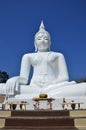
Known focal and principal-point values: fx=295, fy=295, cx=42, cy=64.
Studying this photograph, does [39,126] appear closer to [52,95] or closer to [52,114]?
[52,114]

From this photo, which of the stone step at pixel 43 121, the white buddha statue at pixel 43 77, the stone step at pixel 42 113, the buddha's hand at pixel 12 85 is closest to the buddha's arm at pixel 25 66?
the white buddha statue at pixel 43 77

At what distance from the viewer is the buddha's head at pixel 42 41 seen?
540 inches

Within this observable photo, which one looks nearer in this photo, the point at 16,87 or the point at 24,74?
the point at 16,87

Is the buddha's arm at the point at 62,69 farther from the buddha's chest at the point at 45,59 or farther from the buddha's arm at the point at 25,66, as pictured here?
the buddha's arm at the point at 25,66

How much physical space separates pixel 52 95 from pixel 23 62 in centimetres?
269

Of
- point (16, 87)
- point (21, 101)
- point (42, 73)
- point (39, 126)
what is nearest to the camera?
point (39, 126)

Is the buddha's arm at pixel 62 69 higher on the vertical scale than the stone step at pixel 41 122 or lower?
higher

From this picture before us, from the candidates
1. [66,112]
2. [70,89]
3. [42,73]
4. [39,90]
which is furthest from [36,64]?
[66,112]

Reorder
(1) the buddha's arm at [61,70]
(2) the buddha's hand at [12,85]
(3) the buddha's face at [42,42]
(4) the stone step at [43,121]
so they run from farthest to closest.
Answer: (3) the buddha's face at [42,42] → (1) the buddha's arm at [61,70] → (2) the buddha's hand at [12,85] → (4) the stone step at [43,121]

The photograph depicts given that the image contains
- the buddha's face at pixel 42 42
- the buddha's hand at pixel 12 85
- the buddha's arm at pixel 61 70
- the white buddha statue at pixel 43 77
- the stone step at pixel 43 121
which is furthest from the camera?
the buddha's face at pixel 42 42

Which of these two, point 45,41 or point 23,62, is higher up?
point 45,41

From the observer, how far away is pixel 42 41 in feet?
45.0

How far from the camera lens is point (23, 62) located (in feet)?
44.0

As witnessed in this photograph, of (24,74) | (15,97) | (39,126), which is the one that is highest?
(24,74)
